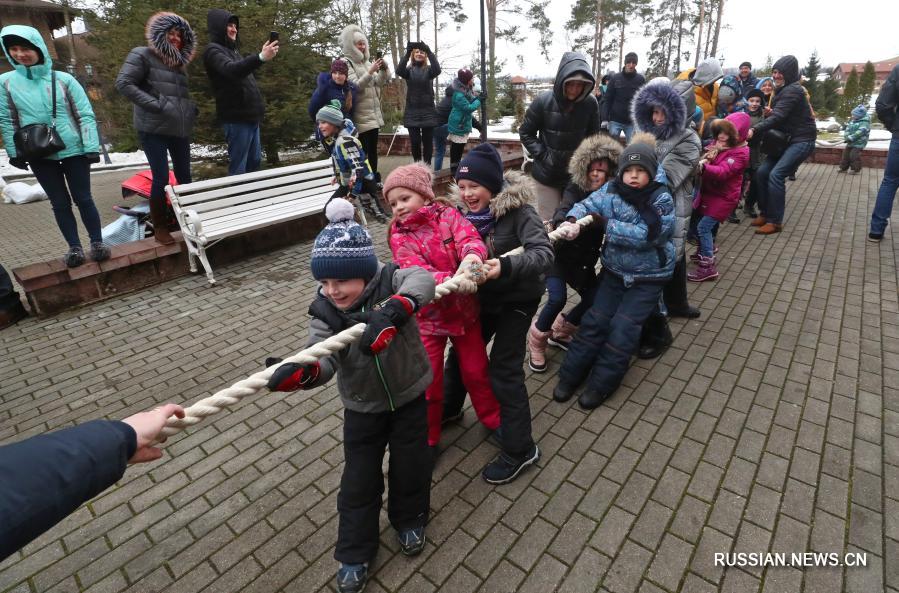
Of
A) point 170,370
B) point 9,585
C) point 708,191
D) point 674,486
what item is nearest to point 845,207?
point 708,191

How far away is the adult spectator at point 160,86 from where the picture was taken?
470cm

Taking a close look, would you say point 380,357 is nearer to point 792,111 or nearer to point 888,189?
point 792,111

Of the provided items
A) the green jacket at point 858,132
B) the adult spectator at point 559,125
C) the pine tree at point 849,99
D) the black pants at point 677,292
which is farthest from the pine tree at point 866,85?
the adult spectator at point 559,125

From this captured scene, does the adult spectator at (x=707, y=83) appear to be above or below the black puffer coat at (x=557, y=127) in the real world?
above

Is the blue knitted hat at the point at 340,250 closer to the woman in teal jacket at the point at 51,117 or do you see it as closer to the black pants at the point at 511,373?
the black pants at the point at 511,373

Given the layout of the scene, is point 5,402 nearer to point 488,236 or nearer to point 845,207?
point 488,236

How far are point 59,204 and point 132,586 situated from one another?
3.99 m

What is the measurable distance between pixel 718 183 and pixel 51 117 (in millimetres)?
A: 6425

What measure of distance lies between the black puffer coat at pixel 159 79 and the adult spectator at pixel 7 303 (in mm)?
1816

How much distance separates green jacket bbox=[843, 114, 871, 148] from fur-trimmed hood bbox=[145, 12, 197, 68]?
12.9 m

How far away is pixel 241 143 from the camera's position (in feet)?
20.0

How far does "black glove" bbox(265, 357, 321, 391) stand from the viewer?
1.60 meters

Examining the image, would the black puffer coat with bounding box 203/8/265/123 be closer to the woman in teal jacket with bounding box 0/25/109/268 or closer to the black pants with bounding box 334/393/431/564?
the woman in teal jacket with bounding box 0/25/109/268

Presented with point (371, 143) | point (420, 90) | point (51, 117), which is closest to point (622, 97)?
point (420, 90)
